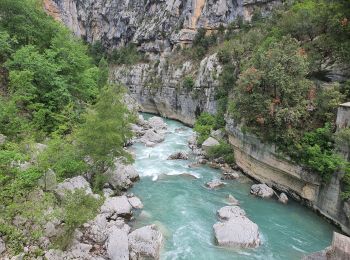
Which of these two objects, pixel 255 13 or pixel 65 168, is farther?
pixel 255 13

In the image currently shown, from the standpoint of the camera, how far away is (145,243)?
11.5m

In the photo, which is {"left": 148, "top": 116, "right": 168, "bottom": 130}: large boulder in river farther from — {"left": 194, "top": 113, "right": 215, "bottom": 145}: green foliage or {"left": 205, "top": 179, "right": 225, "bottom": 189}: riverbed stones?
{"left": 205, "top": 179, "right": 225, "bottom": 189}: riverbed stones

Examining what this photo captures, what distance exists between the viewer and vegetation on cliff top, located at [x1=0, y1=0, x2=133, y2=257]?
10242 mm

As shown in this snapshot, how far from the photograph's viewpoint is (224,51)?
113ft

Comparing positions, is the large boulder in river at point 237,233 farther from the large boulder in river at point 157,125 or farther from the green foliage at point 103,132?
the large boulder in river at point 157,125

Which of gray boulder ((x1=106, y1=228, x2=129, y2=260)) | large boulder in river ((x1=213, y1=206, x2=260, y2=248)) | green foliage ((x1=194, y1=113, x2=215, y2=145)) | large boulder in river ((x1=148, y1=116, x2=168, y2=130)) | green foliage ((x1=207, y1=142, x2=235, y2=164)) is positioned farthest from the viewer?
large boulder in river ((x1=148, y1=116, x2=168, y2=130))

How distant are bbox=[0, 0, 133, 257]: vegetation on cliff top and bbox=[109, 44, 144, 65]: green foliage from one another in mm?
37386

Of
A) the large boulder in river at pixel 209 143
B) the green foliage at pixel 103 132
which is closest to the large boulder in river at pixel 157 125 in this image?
the large boulder in river at pixel 209 143

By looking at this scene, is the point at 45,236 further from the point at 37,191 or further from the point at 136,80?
the point at 136,80

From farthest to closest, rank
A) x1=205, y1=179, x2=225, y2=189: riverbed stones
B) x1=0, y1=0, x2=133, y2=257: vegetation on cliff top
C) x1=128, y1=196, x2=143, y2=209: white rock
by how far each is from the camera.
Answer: x1=205, y1=179, x2=225, y2=189: riverbed stones, x1=128, y1=196, x2=143, y2=209: white rock, x1=0, y1=0, x2=133, y2=257: vegetation on cliff top

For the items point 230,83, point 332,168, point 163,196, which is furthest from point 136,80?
point 332,168

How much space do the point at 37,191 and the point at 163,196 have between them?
750cm

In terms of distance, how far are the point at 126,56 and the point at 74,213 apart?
57779mm

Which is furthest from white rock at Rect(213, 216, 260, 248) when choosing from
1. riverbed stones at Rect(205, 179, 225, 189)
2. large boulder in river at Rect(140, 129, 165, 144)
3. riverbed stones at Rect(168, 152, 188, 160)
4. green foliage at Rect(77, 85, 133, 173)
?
large boulder in river at Rect(140, 129, 165, 144)
